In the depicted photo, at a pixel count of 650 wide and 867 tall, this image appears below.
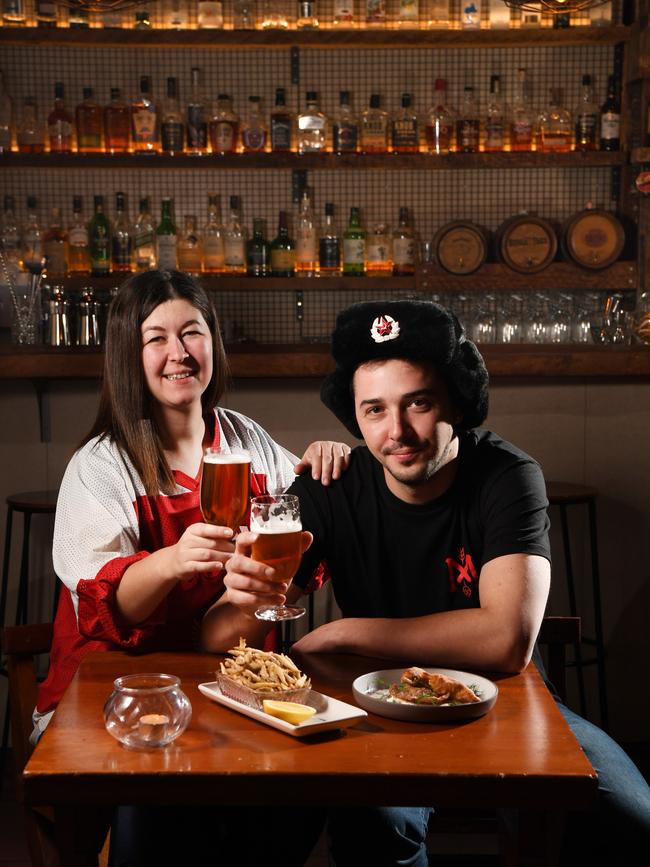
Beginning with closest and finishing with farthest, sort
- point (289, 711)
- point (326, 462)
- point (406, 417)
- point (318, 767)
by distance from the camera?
point (318, 767) → point (289, 711) → point (406, 417) → point (326, 462)

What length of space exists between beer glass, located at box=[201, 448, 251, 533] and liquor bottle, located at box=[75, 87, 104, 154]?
3436mm

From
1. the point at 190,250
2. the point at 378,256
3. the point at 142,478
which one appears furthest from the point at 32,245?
the point at 142,478

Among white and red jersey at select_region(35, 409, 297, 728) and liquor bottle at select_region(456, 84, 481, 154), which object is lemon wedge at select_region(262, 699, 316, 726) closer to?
white and red jersey at select_region(35, 409, 297, 728)

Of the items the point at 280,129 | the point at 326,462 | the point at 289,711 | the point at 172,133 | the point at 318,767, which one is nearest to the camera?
the point at 318,767

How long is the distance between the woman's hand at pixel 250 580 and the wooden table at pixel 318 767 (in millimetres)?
198

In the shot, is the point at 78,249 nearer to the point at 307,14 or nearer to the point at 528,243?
the point at 307,14

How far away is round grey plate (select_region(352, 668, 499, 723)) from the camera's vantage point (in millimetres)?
1463

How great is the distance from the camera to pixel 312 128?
15.5 feet

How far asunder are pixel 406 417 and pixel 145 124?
3104 mm

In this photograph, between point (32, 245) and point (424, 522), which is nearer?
point (424, 522)

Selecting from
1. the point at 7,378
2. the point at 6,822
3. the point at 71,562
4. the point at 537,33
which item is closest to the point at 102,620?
the point at 71,562

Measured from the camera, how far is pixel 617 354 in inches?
144

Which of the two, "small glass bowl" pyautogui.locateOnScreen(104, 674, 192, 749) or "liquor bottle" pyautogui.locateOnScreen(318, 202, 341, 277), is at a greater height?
"liquor bottle" pyautogui.locateOnScreen(318, 202, 341, 277)

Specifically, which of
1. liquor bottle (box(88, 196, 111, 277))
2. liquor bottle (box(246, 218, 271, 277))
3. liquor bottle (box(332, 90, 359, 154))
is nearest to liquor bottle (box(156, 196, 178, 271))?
liquor bottle (box(88, 196, 111, 277))
